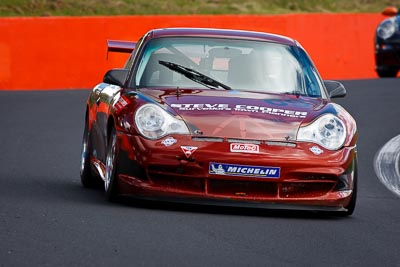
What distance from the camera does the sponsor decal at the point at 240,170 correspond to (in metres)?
8.49

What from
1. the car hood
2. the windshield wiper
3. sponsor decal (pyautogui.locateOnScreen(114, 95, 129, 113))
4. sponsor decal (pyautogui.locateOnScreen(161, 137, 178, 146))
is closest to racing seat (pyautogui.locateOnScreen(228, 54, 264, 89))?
the windshield wiper

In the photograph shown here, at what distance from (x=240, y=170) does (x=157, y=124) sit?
24.3 inches

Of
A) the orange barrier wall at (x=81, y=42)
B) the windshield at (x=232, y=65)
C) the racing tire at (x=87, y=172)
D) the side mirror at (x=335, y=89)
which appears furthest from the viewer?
the orange barrier wall at (x=81, y=42)

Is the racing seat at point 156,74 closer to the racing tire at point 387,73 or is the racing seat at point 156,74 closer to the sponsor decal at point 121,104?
the sponsor decal at point 121,104

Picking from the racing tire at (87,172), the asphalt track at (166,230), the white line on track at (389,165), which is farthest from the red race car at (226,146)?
the white line on track at (389,165)

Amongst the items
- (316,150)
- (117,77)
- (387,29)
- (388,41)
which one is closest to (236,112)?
(316,150)

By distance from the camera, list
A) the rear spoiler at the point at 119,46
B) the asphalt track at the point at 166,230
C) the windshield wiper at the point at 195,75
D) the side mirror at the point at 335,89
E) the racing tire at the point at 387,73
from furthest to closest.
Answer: the racing tire at the point at 387,73, the rear spoiler at the point at 119,46, the side mirror at the point at 335,89, the windshield wiper at the point at 195,75, the asphalt track at the point at 166,230

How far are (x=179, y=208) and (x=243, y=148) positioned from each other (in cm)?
62

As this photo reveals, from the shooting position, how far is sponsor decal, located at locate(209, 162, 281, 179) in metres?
8.49

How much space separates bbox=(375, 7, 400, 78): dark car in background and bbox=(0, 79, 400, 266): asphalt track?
12.3m

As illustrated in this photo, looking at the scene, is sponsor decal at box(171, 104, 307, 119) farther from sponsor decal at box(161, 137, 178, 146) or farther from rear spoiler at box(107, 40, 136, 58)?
rear spoiler at box(107, 40, 136, 58)

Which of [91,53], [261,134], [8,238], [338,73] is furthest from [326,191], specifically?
[338,73]

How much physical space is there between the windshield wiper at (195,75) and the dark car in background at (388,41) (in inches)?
581

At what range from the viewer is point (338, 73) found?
88.3 feet
